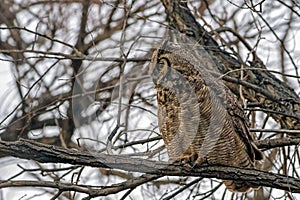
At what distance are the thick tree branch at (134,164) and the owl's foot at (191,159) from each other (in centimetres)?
4

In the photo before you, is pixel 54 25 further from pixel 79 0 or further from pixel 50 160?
pixel 50 160

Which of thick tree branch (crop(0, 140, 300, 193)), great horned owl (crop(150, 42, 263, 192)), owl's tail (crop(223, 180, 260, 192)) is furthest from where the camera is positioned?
owl's tail (crop(223, 180, 260, 192))

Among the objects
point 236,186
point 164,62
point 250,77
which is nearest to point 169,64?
point 164,62

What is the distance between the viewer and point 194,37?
4559mm

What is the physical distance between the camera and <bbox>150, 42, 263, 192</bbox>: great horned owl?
3115 mm

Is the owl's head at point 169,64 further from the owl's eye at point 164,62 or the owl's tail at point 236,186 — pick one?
the owl's tail at point 236,186

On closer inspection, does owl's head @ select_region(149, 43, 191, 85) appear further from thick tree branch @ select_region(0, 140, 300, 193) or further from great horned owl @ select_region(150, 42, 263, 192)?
thick tree branch @ select_region(0, 140, 300, 193)

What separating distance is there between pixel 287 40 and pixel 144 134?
73.2 inches

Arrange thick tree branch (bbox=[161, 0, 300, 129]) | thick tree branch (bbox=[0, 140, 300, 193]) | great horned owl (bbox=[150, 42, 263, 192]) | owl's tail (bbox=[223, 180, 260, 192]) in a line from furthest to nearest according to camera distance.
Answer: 1. thick tree branch (bbox=[161, 0, 300, 129])
2. owl's tail (bbox=[223, 180, 260, 192])
3. great horned owl (bbox=[150, 42, 263, 192])
4. thick tree branch (bbox=[0, 140, 300, 193])

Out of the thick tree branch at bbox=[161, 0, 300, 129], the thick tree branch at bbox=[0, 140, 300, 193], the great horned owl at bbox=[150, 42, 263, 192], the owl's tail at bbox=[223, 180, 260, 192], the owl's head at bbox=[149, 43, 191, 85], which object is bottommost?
the thick tree branch at bbox=[0, 140, 300, 193]

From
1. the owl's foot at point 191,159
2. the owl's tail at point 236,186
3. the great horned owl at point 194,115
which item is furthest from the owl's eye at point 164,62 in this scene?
the owl's tail at point 236,186

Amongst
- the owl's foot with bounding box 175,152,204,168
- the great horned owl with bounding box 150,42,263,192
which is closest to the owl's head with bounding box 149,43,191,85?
the great horned owl with bounding box 150,42,263,192

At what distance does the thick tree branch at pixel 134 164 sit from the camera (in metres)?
2.68

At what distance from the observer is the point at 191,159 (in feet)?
10.5
